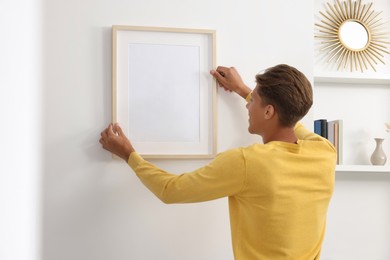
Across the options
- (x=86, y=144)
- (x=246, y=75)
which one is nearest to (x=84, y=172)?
(x=86, y=144)

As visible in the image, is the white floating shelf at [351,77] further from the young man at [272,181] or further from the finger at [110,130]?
the finger at [110,130]

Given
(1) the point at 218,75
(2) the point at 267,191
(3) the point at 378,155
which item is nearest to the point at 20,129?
(2) the point at 267,191

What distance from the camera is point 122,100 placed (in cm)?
173

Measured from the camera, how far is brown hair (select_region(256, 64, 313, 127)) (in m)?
1.47

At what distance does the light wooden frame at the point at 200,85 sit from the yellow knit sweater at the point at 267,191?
218mm

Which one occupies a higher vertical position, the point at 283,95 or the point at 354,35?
the point at 354,35

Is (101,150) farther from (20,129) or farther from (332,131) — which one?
(332,131)

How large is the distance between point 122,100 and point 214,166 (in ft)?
1.54

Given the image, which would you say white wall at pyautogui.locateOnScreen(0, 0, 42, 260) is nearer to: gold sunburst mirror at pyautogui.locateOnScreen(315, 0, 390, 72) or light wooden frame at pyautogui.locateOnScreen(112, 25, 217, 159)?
light wooden frame at pyautogui.locateOnScreen(112, 25, 217, 159)

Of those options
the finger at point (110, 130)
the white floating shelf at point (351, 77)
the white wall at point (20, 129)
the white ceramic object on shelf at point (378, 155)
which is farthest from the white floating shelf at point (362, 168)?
the white wall at point (20, 129)

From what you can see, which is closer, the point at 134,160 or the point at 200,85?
the point at 134,160

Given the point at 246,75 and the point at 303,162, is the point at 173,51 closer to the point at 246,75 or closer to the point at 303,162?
the point at 246,75

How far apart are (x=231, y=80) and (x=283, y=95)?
1.14ft

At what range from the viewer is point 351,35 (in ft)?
7.86
